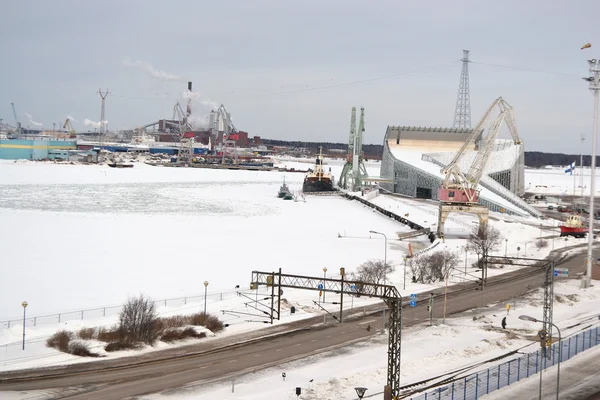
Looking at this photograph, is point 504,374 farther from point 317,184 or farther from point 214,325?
point 317,184

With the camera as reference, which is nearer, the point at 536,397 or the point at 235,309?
the point at 536,397

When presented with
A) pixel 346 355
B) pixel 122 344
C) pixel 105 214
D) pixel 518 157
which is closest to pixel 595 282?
pixel 346 355

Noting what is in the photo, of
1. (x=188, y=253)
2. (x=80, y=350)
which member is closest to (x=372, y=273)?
(x=188, y=253)

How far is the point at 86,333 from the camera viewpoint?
86.3 feet

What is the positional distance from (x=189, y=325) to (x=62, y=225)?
3425cm

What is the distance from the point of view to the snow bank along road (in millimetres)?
21859

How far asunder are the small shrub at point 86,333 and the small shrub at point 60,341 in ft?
1.32

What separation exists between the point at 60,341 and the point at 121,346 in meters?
2.25

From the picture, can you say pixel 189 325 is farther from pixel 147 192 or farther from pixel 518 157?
pixel 518 157

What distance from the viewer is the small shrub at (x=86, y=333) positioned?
1029 inches

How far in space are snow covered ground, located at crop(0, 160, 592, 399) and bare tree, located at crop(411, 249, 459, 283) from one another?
1.08m

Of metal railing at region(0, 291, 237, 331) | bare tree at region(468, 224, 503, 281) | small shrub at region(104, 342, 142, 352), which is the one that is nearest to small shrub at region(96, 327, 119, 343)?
small shrub at region(104, 342, 142, 352)

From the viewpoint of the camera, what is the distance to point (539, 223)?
74.2 m

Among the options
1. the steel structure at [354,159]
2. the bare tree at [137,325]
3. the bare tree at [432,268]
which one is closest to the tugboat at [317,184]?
the steel structure at [354,159]
